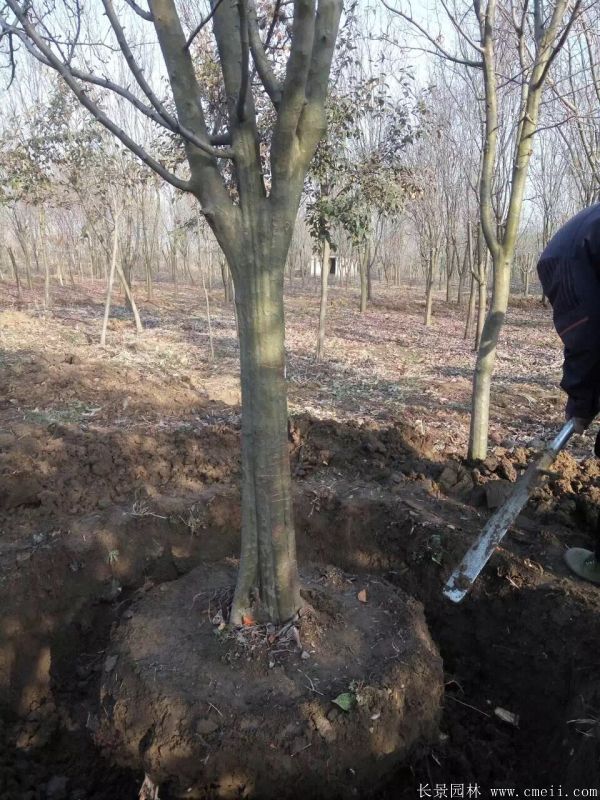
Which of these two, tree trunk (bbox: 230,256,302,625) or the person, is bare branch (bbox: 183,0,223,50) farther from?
the person

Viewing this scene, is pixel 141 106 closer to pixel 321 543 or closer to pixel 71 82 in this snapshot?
pixel 71 82

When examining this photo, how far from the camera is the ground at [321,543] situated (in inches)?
98.8

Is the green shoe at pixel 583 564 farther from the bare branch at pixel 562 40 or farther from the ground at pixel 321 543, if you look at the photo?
the bare branch at pixel 562 40

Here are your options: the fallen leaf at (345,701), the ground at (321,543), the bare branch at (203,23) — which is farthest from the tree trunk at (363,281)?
the fallen leaf at (345,701)

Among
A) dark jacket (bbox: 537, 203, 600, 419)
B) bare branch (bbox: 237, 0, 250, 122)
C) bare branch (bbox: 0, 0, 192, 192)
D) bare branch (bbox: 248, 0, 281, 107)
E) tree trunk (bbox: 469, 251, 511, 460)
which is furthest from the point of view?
tree trunk (bbox: 469, 251, 511, 460)

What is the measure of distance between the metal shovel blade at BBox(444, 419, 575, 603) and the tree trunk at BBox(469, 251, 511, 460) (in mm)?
1469

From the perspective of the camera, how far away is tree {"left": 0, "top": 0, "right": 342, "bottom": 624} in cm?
187

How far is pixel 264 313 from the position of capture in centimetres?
221

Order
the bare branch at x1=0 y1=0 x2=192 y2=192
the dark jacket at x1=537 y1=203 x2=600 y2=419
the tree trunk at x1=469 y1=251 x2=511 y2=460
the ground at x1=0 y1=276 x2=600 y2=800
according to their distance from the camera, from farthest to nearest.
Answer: the tree trunk at x1=469 y1=251 x2=511 y2=460 → the ground at x1=0 y1=276 x2=600 y2=800 → the dark jacket at x1=537 y1=203 x2=600 y2=419 → the bare branch at x1=0 y1=0 x2=192 y2=192

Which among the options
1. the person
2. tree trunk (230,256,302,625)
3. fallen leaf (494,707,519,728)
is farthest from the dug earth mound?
the person

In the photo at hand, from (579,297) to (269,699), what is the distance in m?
2.29

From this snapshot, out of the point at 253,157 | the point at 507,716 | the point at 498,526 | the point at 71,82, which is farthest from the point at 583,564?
the point at 71,82

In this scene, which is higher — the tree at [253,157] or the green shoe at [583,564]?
the tree at [253,157]

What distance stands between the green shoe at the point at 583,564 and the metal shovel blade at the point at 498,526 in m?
0.64
